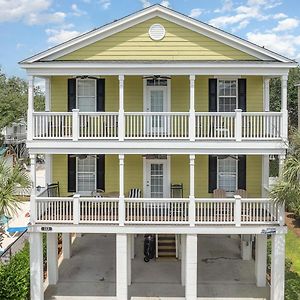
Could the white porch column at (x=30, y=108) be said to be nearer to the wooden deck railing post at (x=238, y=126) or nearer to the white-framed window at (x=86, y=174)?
the white-framed window at (x=86, y=174)

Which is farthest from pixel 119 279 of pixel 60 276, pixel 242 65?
pixel 242 65

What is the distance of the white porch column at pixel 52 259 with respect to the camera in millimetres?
18562

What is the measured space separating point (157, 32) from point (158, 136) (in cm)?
426

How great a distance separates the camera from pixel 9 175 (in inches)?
528

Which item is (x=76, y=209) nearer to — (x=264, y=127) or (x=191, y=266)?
(x=191, y=266)

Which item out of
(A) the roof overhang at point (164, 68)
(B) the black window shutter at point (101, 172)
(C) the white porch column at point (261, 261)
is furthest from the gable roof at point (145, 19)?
(C) the white porch column at point (261, 261)

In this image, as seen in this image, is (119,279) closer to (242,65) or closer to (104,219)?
(104,219)

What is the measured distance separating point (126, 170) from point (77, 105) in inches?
135

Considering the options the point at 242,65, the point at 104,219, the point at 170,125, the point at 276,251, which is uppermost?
the point at 242,65

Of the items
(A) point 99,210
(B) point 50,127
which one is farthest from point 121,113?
(A) point 99,210

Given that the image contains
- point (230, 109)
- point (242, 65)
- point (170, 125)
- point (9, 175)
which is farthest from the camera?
point (230, 109)

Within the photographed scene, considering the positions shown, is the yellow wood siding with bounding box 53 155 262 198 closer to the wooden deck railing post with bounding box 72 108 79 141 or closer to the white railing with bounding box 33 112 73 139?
the white railing with bounding box 33 112 73 139

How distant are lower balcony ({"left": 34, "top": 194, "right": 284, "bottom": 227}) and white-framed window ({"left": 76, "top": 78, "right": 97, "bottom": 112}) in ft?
13.4

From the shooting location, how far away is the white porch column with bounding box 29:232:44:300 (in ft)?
54.4
